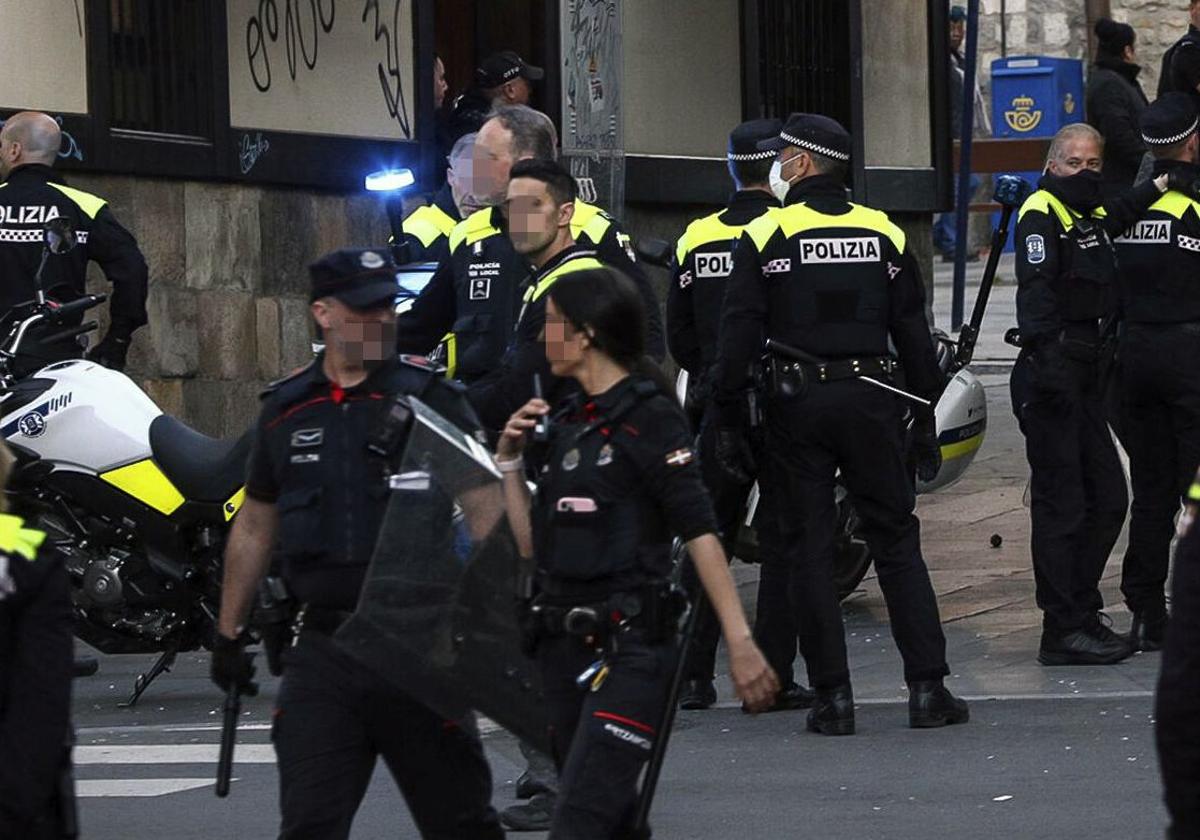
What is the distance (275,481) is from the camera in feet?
18.6

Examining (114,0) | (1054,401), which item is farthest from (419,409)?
(114,0)

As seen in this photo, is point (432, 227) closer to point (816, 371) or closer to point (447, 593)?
point (816, 371)

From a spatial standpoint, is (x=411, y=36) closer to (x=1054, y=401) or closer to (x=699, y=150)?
(x=699, y=150)

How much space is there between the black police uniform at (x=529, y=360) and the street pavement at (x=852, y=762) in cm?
120

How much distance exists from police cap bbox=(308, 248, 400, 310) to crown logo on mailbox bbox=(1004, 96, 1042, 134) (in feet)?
72.9

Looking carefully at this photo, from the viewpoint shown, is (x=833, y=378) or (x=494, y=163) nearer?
(x=494, y=163)

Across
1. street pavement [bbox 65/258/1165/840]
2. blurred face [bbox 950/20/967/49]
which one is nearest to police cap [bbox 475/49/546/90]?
street pavement [bbox 65/258/1165/840]

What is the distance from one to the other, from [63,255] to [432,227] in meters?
1.57

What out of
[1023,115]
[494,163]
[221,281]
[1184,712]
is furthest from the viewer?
[1023,115]

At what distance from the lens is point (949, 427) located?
11.1 meters

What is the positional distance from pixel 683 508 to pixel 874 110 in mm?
12399

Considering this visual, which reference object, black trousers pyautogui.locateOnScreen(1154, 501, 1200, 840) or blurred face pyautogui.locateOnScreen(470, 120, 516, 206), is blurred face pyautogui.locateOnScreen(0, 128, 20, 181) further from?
black trousers pyautogui.locateOnScreen(1154, 501, 1200, 840)

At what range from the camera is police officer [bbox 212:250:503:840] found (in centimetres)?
545

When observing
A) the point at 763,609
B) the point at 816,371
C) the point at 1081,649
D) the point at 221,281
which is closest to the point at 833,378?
the point at 816,371
